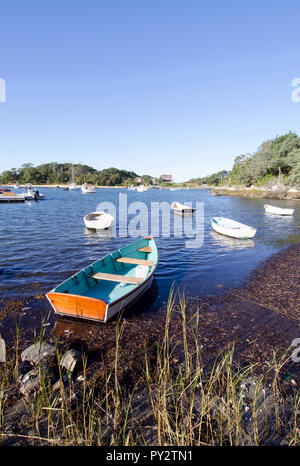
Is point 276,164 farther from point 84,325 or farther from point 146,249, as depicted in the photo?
point 84,325

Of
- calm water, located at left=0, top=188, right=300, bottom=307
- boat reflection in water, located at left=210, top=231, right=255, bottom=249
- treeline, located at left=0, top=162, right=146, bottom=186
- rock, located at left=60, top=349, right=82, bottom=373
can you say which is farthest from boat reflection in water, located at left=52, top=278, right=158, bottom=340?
treeline, located at left=0, top=162, right=146, bottom=186

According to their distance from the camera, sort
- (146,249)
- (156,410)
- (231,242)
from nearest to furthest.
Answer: (156,410) < (146,249) < (231,242)

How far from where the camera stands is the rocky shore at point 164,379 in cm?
319

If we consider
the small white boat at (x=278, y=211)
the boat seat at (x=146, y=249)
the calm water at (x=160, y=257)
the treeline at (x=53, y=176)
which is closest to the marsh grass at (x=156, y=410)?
the calm water at (x=160, y=257)

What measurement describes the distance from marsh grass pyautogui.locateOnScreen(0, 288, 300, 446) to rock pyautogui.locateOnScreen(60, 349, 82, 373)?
17 cm

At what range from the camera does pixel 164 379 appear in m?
3.93

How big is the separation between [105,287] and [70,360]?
12.0 ft

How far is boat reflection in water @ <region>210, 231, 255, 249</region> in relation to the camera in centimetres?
1621

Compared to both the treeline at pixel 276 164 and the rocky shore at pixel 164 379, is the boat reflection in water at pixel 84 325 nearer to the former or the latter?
the rocky shore at pixel 164 379

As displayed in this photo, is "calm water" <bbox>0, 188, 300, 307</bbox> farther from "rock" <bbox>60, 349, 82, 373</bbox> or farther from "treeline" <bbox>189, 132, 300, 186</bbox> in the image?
"treeline" <bbox>189, 132, 300, 186</bbox>

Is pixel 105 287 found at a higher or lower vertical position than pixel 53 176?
lower

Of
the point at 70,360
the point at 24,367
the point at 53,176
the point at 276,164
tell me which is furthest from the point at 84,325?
the point at 53,176
